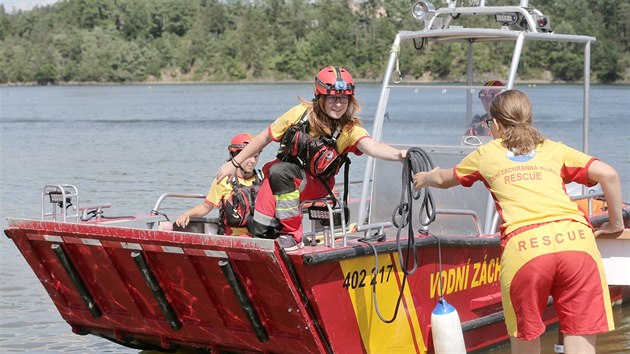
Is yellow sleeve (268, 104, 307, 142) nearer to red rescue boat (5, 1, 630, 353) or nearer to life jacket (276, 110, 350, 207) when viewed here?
life jacket (276, 110, 350, 207)

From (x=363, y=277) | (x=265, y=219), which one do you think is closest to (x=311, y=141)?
(x=265, y=219)

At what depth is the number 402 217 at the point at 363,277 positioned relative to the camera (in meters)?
6.43

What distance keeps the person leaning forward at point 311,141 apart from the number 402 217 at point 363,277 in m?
0.37

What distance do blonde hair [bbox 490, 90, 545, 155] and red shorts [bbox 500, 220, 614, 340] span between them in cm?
40

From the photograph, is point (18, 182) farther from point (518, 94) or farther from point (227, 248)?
point (518, 94)

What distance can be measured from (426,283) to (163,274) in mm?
1636

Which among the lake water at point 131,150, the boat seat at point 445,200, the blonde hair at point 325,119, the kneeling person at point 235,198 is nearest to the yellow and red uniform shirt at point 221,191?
the kneeling person at point 235,198

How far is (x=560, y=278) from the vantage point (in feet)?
16.6

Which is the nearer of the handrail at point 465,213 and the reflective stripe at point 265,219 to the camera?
the reflective stripe at point 265,219

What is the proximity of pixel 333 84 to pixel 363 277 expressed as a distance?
1.14m

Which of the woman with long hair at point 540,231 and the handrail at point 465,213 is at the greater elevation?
the woman with long hair at point 540,231

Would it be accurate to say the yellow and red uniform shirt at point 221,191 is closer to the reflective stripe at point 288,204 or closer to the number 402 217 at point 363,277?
the reflective stripe at point 288,204

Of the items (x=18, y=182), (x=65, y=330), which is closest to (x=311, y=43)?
(x=18, y=182)


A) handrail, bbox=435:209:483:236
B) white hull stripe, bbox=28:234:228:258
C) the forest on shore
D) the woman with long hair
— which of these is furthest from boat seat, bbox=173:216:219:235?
the forest on shore
